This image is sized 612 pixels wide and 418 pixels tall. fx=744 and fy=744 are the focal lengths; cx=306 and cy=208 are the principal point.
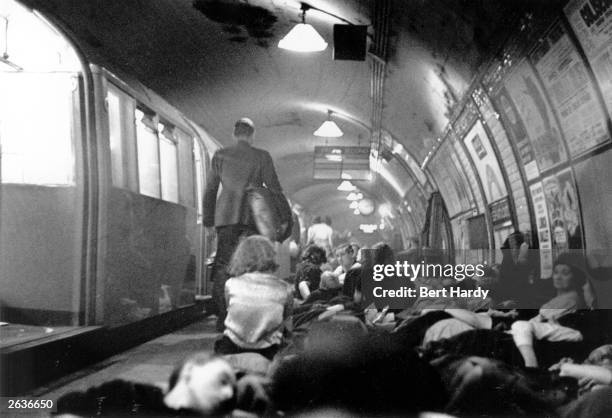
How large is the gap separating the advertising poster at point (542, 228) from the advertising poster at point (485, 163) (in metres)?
0.46

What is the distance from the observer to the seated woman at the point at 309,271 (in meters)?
3.26

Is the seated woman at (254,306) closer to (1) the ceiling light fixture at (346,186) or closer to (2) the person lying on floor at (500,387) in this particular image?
(1) the ceiling light fixture at (346,186)

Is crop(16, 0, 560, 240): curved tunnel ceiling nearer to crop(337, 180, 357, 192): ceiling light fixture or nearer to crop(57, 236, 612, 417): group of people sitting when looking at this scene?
crop(337, 180, 357, 192): ceiling light fixture

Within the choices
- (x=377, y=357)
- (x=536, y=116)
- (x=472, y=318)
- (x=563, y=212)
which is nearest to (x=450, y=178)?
(x=536, y=116)

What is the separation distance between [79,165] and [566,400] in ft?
7.29

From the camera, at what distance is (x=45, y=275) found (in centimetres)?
308

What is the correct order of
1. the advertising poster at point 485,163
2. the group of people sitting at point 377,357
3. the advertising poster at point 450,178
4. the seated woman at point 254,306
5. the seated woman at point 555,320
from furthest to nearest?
1. the advertising poster at point 450,178
2. the advertising poster at point 485,163
3. the seated woman at point 254,306
4. the seated woman at point 555,320
5. the group of people sitting at point 377,357

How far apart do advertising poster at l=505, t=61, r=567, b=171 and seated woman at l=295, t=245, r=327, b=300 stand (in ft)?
3.75

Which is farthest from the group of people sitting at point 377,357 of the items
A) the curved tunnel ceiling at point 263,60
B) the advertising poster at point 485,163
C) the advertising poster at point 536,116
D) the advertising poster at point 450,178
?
the advertising poster at point 450,178

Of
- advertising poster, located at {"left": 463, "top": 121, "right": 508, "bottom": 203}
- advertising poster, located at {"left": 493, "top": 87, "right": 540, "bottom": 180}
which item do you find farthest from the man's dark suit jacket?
advertising poster, located at {"left": 463, "top": 121, "right": 508, "bottom": 203}

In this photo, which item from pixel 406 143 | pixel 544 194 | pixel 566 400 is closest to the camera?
pixel 566 400

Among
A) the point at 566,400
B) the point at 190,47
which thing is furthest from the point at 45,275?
the point at 566,400

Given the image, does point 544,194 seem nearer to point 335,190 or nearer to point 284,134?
point 335,190

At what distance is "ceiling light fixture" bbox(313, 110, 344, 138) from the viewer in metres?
3.25
